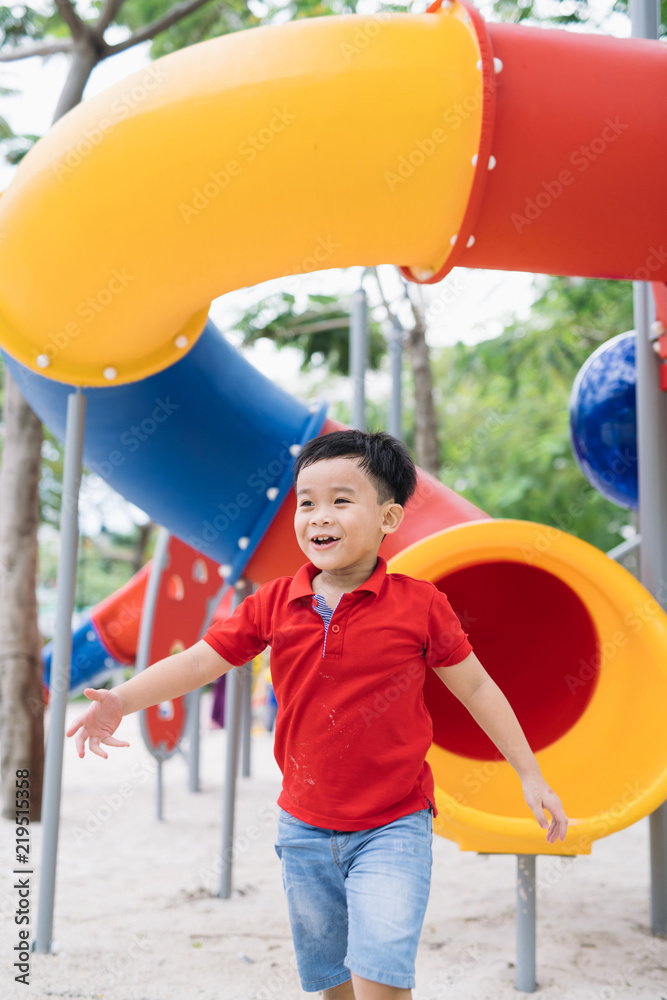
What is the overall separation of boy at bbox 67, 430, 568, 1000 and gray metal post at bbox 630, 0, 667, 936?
1.68m

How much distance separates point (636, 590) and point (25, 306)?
1.95 m

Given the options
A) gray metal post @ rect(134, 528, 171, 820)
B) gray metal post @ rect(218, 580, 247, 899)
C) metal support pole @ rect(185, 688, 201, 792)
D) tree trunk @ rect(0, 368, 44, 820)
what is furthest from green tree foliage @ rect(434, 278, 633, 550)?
gray metal post @ rect(218, 580, 247, 899)

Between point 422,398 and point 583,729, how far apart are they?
637 centimetres

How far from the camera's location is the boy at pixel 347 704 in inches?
62.9

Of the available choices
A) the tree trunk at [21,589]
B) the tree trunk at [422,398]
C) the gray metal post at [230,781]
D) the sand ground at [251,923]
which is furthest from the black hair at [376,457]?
the tree trunk at [422,398]

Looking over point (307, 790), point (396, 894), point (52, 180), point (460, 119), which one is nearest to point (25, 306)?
point (52, 180)

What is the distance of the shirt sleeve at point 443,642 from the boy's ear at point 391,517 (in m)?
0.18

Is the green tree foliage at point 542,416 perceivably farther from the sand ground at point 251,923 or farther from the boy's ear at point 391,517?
the boy's ear at point 391,517

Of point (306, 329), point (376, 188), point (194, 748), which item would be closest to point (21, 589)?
point (194, 748)

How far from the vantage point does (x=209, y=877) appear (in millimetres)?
3979

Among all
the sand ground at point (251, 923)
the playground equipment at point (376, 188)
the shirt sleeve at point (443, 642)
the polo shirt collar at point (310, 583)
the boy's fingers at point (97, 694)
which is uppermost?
the playground equipment at point (376, 188)

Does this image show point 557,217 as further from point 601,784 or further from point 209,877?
point 209,877

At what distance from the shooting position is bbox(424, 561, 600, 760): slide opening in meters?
2.77

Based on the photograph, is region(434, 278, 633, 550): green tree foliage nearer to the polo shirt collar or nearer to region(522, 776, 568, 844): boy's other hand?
the polo shirt collar
